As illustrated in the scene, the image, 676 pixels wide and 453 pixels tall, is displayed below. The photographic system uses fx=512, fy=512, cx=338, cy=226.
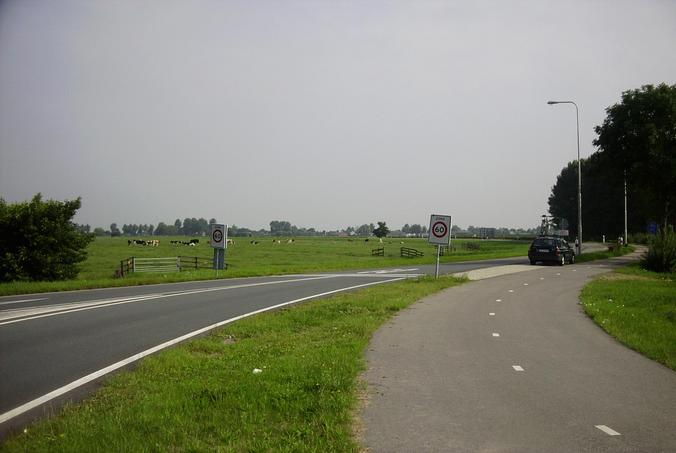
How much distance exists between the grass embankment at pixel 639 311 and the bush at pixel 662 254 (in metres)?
4.27

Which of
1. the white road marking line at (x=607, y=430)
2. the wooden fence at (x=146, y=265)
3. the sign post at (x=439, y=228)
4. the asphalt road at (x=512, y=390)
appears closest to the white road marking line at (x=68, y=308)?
the asphalt road at (x=512, y=390)

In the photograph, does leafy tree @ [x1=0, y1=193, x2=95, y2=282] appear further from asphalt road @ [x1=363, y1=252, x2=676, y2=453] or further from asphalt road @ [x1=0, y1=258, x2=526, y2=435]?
asphalt road @ [x1=363, y1=252, x2=676, y2=453]

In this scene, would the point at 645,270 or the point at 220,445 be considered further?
the point at 645,270

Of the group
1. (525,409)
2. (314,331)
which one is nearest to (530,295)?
(314,331)

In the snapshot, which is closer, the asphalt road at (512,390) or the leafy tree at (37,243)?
the asphalt road at (512,390)

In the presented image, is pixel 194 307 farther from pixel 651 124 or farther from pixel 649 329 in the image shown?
pixel 651 124

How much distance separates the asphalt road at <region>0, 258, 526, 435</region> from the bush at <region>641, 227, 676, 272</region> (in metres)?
16.9

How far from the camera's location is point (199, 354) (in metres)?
7.79

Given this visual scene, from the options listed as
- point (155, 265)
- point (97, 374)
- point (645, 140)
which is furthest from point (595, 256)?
point (97, 374)

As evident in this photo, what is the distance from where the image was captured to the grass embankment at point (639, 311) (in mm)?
8320

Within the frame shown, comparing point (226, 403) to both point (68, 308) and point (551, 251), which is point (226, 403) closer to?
point (68, 308)

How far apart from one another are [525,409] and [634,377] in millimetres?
2225

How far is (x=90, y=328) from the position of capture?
10.1 meters

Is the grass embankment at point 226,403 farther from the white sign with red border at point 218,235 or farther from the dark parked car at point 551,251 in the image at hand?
the dark parked car at point 551,251
